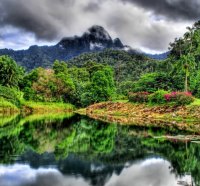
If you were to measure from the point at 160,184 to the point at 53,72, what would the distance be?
9973cm

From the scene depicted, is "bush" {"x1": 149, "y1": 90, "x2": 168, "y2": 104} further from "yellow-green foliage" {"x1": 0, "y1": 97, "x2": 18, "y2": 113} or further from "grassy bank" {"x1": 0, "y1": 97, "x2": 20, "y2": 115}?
"yellow-green foliage" {"x1": 0, "y1": 97, "x2": 18, "y2": 113}

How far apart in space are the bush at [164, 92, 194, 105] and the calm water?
28.2 m

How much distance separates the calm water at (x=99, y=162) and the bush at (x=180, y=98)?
28.2m

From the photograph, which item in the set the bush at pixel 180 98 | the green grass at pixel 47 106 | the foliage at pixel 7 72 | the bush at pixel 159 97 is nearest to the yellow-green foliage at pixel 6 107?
the green grass at pixel 47 106

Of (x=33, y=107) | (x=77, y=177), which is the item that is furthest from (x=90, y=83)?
(x=77, y=177)

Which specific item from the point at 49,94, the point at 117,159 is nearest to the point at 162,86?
the point at 49,94

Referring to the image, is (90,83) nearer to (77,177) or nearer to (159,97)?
(159,97)

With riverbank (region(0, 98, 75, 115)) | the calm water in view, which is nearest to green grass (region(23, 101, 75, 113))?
riverbank (region(0, 98, 75, 115))

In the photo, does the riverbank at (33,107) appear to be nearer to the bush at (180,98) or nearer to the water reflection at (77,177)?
the bush at (180,98)

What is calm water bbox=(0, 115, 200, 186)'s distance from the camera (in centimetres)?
1964

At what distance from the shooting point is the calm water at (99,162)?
64.4 feet

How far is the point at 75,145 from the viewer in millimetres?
32438

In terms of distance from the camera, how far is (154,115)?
211 ft

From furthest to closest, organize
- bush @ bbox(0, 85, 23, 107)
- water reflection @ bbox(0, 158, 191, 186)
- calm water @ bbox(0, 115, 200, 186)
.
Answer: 1. bush @ bbox(0, 85, 23, 107)
2. calm water @ bbox(0, 115, 200, 186)
3. water reflection @ bbox(0, 158, 191, 186)
